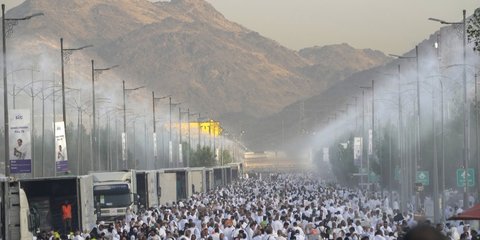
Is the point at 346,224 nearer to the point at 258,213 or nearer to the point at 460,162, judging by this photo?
the point at 258,213

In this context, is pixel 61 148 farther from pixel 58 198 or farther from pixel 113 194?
pixel 58 198

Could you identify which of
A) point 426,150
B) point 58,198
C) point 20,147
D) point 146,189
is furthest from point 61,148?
point 426,150

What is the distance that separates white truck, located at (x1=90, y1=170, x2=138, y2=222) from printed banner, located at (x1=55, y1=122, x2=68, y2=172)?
156cm

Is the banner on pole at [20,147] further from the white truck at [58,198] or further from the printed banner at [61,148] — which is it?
the printed banner at [61,148]

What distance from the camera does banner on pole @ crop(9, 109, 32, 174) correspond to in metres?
46.5

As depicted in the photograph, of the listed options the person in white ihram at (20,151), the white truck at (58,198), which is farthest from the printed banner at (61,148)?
the person in white ihram at (20,151)

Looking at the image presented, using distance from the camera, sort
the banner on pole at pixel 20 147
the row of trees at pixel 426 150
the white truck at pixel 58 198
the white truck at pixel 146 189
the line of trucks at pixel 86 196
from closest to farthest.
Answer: the line of trucks at pixel 86 196
the white truck at pixel 58 198
the banner on pole at pixel 20 147
the white truck at pixel 146 189
the row of trees at pixel 426 150

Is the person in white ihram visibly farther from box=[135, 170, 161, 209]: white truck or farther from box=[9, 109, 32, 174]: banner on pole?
box=[135, 170, 161, 209]: white truck

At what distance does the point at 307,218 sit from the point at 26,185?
937cm

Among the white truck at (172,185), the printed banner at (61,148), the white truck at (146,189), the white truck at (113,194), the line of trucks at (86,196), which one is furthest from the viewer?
the white truck at (172,185)

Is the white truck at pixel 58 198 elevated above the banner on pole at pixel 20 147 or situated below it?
below

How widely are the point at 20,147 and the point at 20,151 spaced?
0.22 meters

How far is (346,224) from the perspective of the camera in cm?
4528

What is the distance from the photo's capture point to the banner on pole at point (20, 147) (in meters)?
46.5
